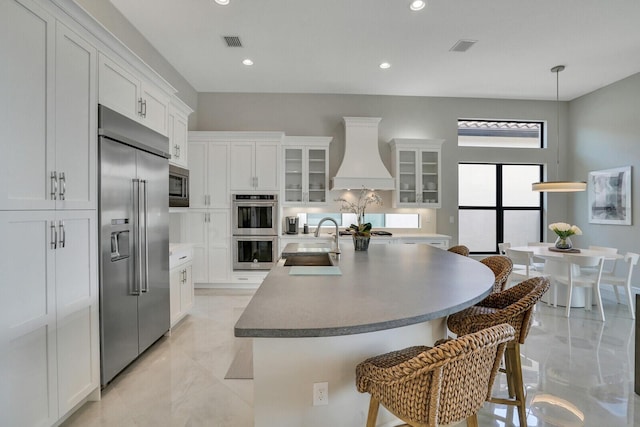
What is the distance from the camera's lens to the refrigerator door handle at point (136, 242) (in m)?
2.62

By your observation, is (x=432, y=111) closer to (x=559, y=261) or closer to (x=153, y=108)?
(x=559, y=261)

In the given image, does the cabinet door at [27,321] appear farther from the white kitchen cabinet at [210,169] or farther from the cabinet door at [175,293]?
the white kitchen cabinet at [210,169]

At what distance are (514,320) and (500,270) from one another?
837mm

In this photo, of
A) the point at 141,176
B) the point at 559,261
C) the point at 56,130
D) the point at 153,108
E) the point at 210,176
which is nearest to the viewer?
the point at 56,130

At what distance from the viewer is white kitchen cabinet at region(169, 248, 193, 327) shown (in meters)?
3.43

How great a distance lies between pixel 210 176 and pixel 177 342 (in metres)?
2.69

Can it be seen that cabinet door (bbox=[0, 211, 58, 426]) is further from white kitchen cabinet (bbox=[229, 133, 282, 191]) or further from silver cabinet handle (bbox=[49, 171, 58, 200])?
white kitchen cabinet (bbox=[229, 133, 282, 191])

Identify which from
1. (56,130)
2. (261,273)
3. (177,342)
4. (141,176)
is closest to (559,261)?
(261,273)

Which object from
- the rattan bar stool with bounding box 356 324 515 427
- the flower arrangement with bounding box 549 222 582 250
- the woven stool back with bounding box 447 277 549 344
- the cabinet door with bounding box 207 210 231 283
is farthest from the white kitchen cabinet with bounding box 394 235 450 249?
the rattan bar stool with bounding box 356 324 515 427

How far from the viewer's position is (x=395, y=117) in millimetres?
5766

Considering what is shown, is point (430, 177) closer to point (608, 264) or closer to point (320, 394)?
point (608, 264)

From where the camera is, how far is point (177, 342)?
3.21 metres

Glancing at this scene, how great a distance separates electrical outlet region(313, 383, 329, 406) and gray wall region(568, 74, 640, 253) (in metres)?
5.70

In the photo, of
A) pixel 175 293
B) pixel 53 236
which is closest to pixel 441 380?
pixel 53 236
